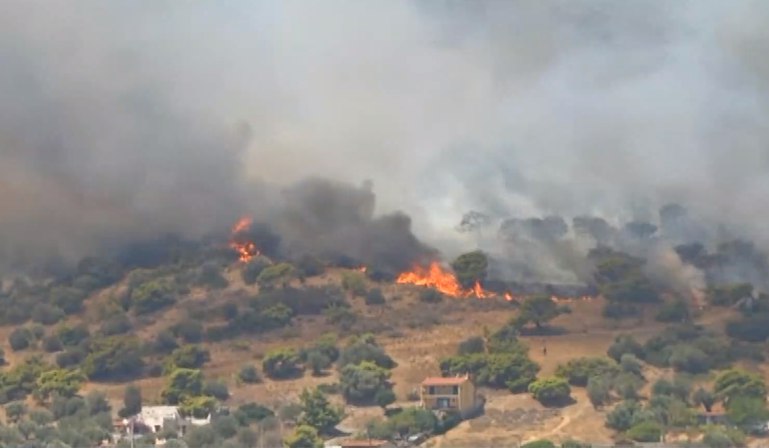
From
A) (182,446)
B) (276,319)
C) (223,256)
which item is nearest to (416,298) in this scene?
(276,319)

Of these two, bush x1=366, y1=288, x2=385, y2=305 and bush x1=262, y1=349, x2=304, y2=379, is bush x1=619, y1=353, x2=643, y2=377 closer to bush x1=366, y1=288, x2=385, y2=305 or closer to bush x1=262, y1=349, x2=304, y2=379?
bush x1=262, y1=349, x2=304, y2=379

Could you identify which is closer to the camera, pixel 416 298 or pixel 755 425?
pixel 755 425

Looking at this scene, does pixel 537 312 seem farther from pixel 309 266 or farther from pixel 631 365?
pixel 309 266

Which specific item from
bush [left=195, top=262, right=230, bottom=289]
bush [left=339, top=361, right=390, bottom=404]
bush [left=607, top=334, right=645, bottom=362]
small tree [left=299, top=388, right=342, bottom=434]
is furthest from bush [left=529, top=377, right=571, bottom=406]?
bush [left=195, top=262, right=230, bottom=289]

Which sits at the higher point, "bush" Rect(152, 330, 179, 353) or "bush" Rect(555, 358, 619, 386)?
"bush" Rect(152, 330, 179, 353)

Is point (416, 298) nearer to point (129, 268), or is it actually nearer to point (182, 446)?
point (129, 268)
